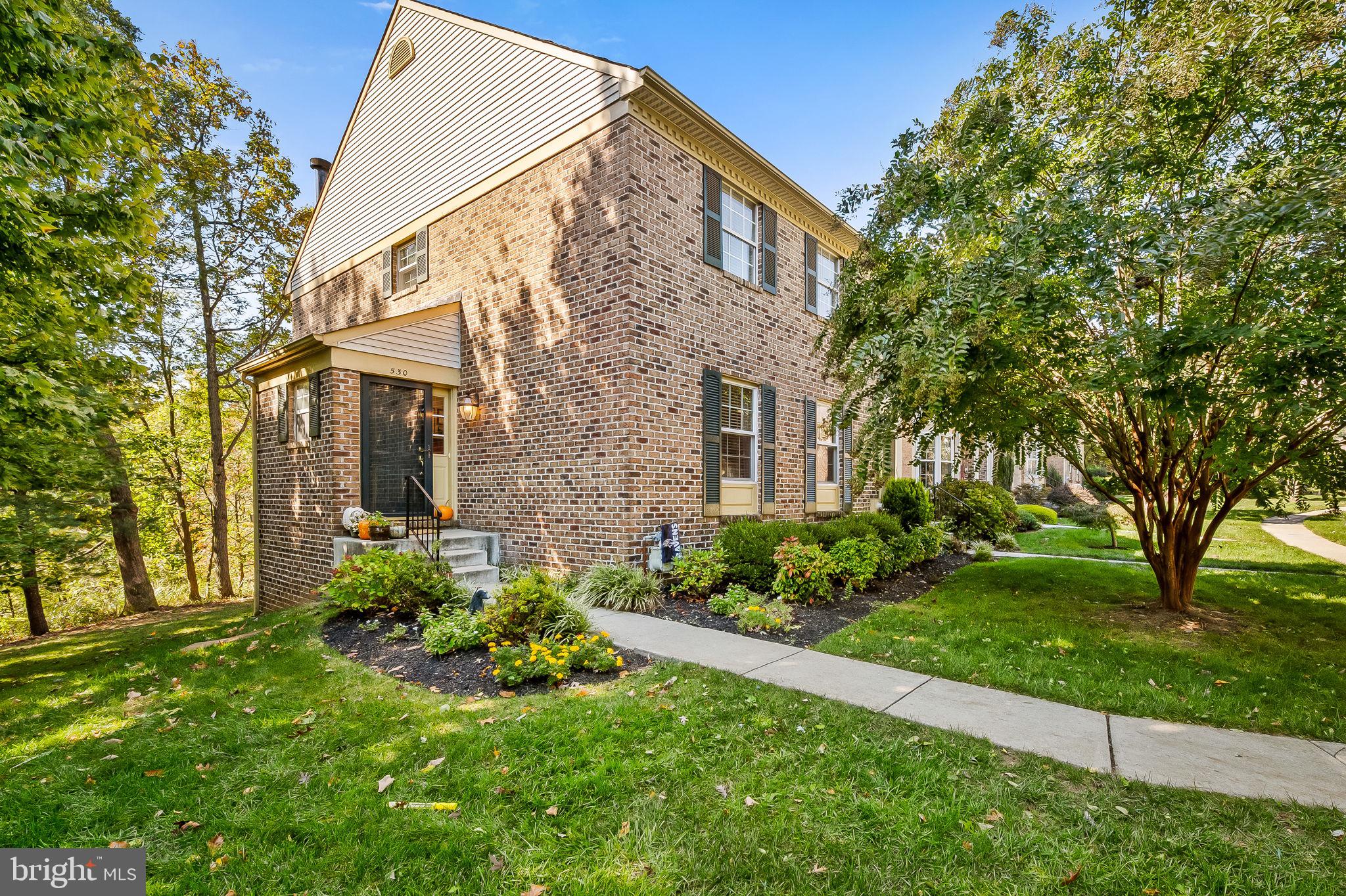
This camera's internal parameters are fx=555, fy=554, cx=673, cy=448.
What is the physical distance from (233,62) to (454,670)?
1553cm

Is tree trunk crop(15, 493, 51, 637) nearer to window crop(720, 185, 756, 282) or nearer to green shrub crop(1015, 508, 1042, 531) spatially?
window crop(720, 185, 756, 282)

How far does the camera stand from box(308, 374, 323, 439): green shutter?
789cm

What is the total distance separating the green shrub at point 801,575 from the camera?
21.9 ft

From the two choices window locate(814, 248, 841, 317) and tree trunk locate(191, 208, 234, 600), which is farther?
tree trunk locate(191, 208, 234, 600)

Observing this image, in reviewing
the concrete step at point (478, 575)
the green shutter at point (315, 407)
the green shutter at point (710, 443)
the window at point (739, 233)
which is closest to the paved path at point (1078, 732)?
the green shutter at point (710, 443)

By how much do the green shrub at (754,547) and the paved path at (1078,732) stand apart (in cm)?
225

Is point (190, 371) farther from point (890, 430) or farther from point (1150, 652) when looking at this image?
point (1150, 652)

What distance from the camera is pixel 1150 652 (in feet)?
15.5

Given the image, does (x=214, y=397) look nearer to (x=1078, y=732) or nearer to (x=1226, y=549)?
(x=1078, y=732)

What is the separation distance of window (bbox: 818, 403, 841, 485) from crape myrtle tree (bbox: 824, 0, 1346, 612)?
4272 millimetres

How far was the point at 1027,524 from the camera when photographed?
585 inches

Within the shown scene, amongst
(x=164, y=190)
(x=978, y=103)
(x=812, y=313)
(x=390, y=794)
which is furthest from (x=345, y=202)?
(x=390, y=794)

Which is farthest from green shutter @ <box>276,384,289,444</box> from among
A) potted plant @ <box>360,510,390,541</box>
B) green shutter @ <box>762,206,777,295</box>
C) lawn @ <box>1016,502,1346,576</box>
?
lawn @ <box>1016,502,1346,576</box>

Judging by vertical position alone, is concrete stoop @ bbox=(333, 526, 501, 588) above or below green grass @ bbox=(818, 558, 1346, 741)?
above
